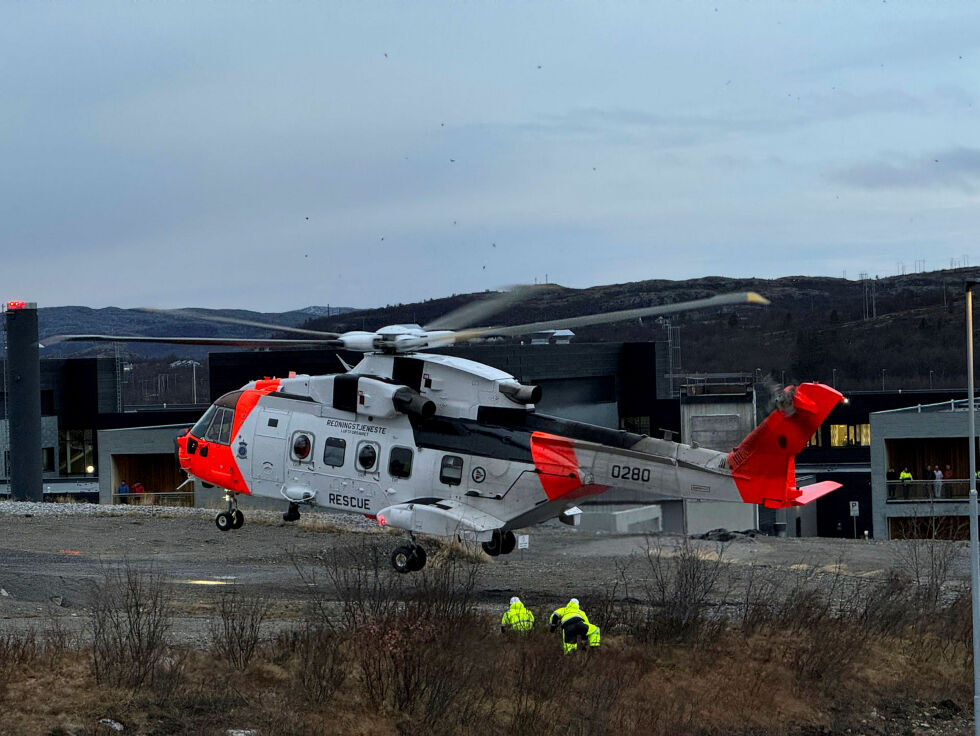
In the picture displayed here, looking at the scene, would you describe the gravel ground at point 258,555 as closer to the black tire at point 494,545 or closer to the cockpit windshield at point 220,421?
the black tire at point 494,545

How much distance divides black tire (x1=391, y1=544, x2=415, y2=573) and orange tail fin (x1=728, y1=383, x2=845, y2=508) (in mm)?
6062

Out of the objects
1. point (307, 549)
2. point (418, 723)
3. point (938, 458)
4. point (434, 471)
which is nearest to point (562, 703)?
point (418, 723)

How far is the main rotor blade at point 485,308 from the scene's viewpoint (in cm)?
1973

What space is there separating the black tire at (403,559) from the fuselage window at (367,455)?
66.8 inches

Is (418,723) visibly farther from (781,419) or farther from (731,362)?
(731,362)

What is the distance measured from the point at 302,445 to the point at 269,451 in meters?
0.85

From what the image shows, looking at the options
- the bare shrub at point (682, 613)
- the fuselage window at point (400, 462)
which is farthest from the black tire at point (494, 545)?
the bare shrub at point (682, 613)

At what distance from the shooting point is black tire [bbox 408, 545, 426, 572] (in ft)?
70.4

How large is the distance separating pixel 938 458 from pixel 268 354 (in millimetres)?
30791

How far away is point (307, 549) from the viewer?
2853cm

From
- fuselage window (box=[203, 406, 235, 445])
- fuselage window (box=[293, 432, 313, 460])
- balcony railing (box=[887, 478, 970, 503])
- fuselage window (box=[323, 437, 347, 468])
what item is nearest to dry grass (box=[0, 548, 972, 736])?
fuselage window (box=[323, 437, 347, 468])

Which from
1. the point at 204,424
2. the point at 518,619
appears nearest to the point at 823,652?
the point at 518,619

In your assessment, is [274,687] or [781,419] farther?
[781,419]

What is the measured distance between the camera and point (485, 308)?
21.0 meters
